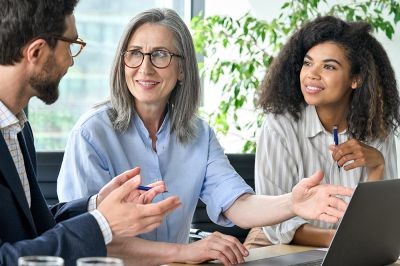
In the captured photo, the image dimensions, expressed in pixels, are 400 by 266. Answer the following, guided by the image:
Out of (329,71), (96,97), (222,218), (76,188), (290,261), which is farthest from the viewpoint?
(96,97)

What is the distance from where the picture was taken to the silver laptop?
6.89 ft

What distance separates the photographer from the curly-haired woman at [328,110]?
10.7 feet

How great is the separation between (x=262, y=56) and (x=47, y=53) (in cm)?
325

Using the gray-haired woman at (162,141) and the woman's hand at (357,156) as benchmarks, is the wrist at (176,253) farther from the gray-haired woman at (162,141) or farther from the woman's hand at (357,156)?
the woman's hand at (357,156)

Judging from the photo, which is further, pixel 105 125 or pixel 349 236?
pixel 105 125

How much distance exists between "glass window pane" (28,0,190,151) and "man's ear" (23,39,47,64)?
3060 millimetres

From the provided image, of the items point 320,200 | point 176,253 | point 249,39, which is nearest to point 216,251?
point 176,253

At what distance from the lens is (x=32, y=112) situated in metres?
4.99

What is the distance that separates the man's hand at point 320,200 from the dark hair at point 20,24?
2.99ft

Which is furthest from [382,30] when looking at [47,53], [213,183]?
[47,53]

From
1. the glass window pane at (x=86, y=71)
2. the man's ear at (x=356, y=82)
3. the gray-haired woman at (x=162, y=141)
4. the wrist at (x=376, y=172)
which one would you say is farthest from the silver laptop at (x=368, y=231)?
the glass window pane at (x=86, y=71)

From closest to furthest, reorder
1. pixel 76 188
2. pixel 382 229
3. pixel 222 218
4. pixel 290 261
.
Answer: pixel 382 229 → pixel 290 261 → pixel 76 188 → pixel 222 218

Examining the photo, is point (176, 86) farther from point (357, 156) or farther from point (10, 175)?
point (10, 175)

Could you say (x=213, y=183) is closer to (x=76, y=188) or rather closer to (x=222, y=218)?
(x=222, y=218)
